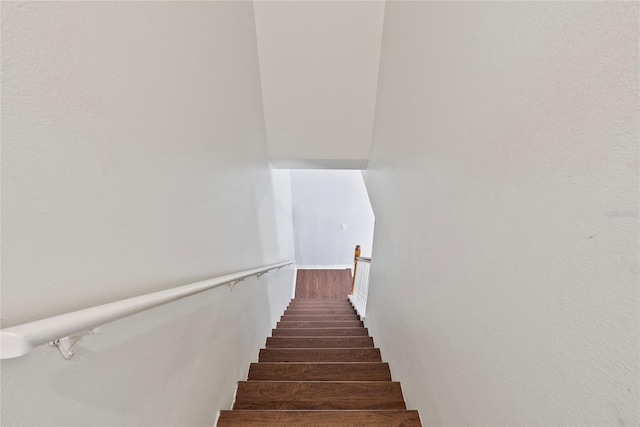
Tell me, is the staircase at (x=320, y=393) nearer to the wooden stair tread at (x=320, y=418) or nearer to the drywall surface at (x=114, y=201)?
the wooden stair tread at (x=320, y=418)

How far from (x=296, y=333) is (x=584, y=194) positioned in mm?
2995

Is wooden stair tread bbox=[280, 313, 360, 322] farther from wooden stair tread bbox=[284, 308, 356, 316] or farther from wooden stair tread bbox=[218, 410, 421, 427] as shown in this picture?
wooden stair tread bbox=[218, 410, 421, 427]

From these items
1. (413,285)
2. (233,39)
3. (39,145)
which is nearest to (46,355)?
(39,145)

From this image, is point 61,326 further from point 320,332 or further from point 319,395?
point 320,332

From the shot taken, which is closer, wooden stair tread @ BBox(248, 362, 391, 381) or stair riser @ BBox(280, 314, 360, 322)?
wooden stair tread @ BBox(248, 362, 391, 381)

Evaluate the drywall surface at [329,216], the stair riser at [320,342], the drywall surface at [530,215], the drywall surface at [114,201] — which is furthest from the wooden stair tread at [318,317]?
the drywall surface at [530,215]

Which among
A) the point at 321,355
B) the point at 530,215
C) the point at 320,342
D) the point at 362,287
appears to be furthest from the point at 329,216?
the point at 530,215

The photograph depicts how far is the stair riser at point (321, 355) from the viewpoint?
2.29m

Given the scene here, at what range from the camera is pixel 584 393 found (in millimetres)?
543

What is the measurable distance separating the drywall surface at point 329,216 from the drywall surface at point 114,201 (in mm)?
4652

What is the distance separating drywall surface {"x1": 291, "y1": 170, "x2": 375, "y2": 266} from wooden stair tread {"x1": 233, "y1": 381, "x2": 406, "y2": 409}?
13.0 feet

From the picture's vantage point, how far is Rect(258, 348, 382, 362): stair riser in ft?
7.51

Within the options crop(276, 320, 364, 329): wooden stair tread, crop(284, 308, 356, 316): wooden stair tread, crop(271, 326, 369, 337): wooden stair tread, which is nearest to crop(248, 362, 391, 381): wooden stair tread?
crop(271, 326, 369, 337): wooden stair tread

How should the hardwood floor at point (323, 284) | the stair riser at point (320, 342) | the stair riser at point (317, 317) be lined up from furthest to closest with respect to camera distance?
the hardwood floor at point (323, 284)
the stair riser at point (317, 317)
the stair riser at point (320, 342)
